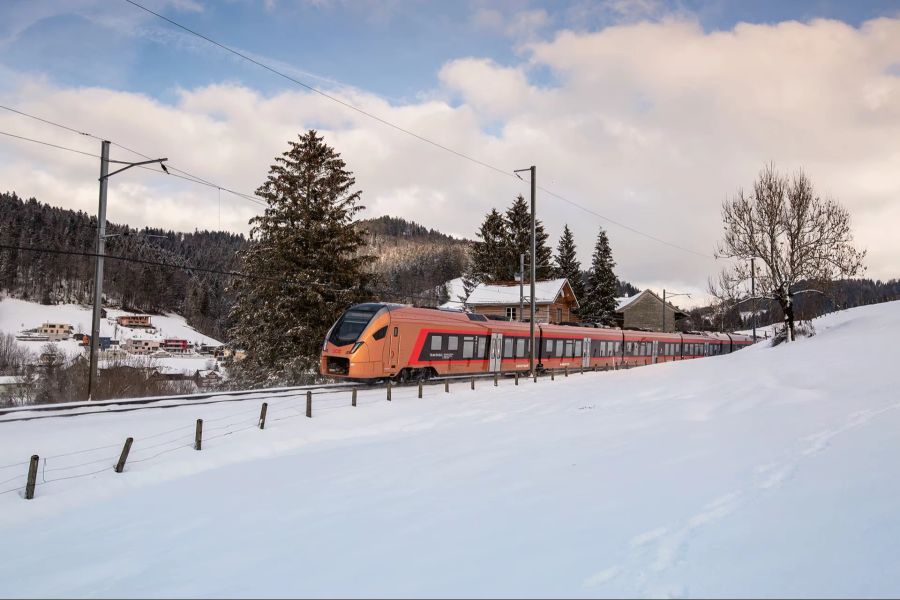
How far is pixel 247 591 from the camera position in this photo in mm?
5355

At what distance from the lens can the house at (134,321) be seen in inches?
4470

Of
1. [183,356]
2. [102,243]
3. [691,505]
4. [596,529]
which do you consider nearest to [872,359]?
[691,505]

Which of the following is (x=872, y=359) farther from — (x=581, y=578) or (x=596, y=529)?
(x=581, y=578)

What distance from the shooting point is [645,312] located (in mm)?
75188

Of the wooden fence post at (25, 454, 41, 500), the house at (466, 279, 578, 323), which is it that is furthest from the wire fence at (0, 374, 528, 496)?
the house at (466, 279, 578, 323)

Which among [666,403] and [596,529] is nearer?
[596,529]

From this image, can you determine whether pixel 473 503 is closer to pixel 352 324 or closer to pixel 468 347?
pixel 352 324

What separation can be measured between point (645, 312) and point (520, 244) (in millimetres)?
21475

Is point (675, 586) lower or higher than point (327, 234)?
lower

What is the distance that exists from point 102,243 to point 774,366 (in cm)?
2397

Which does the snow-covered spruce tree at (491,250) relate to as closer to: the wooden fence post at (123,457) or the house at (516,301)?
the house at (516,301)

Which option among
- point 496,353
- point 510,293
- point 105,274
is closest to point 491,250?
point 510,293

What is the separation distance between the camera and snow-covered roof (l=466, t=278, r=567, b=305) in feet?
175

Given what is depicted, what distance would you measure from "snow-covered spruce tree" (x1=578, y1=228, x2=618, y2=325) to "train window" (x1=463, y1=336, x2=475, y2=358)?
40.6 metres
